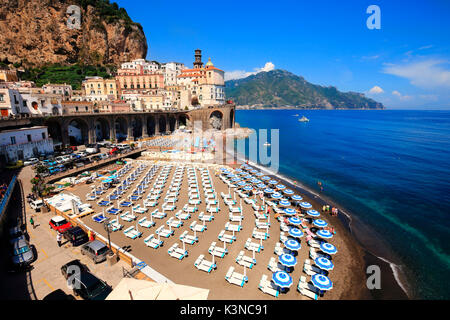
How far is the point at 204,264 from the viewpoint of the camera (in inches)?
616

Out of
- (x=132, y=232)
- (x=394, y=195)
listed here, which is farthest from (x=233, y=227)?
(x=394, y=195)

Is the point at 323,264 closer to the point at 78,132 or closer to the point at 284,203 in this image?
the point at 284,203

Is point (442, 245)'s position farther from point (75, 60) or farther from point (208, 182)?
point (75, 60)

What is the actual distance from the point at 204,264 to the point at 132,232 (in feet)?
24.5

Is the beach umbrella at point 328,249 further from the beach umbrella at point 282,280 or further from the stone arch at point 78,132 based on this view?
the stone arch at point 78,132

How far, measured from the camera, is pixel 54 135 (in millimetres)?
49250

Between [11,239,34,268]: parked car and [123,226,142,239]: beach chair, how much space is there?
6197 mm

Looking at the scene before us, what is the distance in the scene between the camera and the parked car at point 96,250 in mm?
14477

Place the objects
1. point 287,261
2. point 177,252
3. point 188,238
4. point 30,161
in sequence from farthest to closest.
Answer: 1. point 30,161
2. point 188,238
3. point 177,252
4. point 287,261

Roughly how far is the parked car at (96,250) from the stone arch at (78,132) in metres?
42.8

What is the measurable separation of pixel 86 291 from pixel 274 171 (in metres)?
38.6

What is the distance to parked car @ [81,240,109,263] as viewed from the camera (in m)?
14.5

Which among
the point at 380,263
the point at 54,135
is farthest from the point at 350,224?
the point at 54,135

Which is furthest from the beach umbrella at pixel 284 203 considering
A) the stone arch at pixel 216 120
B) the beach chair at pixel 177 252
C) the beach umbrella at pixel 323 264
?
the stone arch at pixel 216 120
